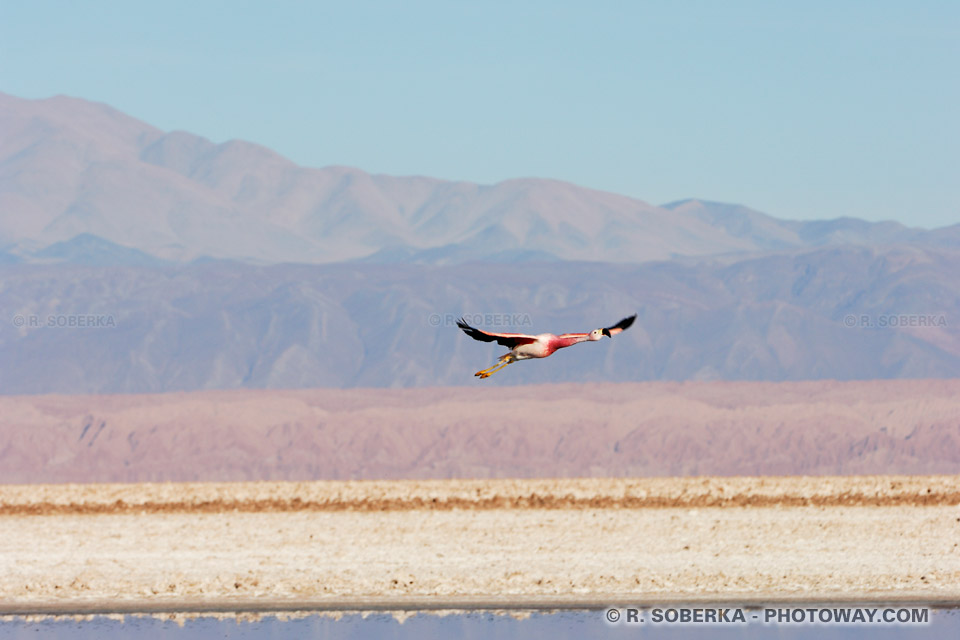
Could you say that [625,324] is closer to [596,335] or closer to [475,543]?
[596,335]

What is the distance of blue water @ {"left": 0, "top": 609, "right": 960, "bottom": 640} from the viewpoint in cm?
2566

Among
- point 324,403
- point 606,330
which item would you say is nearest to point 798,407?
point 324,403

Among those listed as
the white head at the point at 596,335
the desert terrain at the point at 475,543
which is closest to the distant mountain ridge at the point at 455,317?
the desert terrain at the point at 475,543

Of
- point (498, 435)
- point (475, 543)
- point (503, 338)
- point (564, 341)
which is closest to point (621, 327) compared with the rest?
point (564, 341)

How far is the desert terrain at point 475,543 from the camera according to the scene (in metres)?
29.2

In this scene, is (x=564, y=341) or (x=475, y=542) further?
(x=475, y=542)

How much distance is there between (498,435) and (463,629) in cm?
7421

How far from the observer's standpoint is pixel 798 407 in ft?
341

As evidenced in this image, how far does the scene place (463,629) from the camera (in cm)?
2609

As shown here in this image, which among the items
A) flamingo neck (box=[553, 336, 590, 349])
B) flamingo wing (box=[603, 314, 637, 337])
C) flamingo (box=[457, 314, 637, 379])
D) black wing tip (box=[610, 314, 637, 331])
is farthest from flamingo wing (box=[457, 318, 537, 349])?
black wing tip (box=[610, 314, 637, 331])

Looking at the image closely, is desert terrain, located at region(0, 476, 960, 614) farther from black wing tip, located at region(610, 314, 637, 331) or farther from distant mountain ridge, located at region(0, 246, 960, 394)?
distant mountain ridge, located at region(0, 246, 960, 394)

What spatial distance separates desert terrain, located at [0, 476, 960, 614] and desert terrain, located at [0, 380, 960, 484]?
53.6 metres

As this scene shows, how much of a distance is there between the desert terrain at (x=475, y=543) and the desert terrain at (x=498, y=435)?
176 ft

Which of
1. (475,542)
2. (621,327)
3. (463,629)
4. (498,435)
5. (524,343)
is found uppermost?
(621,327)
